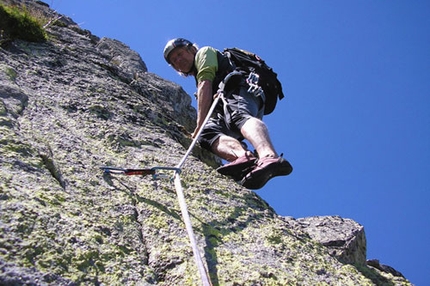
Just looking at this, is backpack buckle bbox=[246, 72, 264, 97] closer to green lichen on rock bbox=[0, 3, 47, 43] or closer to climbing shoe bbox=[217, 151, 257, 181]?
climbing shoe bbox=[217, 151, 257, 181]

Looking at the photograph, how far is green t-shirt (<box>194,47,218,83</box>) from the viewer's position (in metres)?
6.09

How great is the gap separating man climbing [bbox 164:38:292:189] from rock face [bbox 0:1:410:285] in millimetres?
366

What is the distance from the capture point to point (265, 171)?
4.41 meters

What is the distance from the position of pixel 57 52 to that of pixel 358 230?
436cm

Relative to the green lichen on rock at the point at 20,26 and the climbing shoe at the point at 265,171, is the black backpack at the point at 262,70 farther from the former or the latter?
the green lichen on rock at the point at 20,26

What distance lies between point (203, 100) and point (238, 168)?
1.49 meters

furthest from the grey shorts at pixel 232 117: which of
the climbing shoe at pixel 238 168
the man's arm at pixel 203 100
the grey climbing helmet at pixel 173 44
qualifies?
the grey climbing helmet at pixel 173 44

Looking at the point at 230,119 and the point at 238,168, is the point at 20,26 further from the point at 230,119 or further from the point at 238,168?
the point at 238,168

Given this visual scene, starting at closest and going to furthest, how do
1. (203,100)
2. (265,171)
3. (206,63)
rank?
1. (265,171)
2. (203,100)
3. (206,63)

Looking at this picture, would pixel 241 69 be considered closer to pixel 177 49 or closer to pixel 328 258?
pixel 177 49

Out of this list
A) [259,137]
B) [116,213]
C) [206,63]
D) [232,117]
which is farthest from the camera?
[206,63]

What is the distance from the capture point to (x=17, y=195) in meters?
2.64

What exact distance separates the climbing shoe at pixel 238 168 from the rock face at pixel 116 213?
0.88 feet

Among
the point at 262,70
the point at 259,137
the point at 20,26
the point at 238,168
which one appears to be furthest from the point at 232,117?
the point at 20,26
